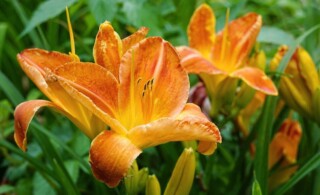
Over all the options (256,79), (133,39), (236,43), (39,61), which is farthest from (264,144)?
(39,61)

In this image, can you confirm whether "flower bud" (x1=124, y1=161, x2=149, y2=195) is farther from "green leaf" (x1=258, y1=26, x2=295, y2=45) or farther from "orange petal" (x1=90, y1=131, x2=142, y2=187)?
"green leaf" (x1=258, y1=26, x2=295, y2=45)

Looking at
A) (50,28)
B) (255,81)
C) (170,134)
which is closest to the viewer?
(170,134)

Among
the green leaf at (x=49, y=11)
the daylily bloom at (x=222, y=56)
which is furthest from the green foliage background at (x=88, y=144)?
the daylily bloom at (x=222, y=56)

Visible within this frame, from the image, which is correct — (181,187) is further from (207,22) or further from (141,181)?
(207,22)

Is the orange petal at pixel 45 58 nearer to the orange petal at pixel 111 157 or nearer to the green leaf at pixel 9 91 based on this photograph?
the orange petal at pixel 111 157

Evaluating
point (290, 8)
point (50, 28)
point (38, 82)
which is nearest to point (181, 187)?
point (38, 82)

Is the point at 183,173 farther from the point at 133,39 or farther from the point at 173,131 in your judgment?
the point at 133,39

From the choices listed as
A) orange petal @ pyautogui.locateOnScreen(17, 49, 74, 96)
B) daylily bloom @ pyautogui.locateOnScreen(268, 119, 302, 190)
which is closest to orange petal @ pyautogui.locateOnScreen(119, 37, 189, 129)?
orange petal @ pyautogui.locateOnScreen(17, 49, 74, 96)
